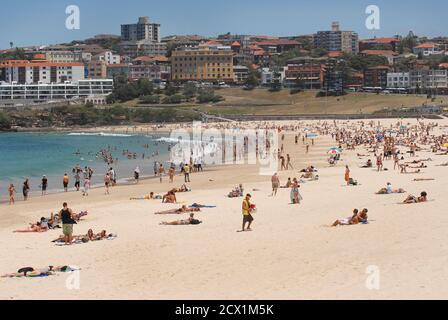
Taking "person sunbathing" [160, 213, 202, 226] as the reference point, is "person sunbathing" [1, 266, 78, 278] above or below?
above

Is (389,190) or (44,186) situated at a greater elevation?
(389,190)

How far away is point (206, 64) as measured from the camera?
5049 inches

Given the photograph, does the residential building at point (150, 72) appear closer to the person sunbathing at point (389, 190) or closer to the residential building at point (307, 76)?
the residential building at point (307, 76)

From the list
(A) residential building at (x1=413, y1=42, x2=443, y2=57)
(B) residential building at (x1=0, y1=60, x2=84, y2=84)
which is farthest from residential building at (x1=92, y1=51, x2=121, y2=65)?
(A) residential building at (x1=413, y1=42, x2=443, y2=57)

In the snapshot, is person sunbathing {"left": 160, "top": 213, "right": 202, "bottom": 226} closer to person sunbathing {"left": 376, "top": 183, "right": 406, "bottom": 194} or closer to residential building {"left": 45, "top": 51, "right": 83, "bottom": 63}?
person sunbathing {"left": 376, "top": 183, "right": 406, "bottom": 194}

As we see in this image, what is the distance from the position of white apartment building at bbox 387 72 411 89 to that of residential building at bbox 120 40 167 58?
6991 cm

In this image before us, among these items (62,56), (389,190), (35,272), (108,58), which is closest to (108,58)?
(108,58)

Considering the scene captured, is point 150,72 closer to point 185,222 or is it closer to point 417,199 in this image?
point 417,199

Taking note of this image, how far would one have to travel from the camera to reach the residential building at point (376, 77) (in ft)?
366

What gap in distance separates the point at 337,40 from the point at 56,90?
63359mm

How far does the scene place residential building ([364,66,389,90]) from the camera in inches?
4397

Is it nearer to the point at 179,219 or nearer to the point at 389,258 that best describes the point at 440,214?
the point at 389,258

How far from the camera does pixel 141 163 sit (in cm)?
4156
